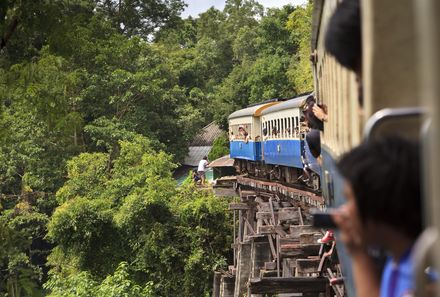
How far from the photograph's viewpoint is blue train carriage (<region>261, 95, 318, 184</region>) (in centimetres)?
1367

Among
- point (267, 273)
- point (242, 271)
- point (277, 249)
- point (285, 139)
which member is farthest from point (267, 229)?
point (242, 271)

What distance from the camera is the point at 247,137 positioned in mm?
21172

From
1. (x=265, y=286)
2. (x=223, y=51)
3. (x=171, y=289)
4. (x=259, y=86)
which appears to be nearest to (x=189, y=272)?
(x=171, y=289)

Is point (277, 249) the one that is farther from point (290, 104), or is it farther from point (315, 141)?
point (315, 141)

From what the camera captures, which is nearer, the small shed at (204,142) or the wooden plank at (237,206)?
the wooden plank at (237,206)

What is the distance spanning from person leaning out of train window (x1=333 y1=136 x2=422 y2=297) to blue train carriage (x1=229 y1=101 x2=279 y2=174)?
57.7 feet

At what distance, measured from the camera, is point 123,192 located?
2438cm

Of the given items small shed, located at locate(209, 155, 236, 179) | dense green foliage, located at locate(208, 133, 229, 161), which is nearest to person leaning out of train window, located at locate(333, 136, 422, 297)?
small shed, located at locate(209, 155, 236, 179)

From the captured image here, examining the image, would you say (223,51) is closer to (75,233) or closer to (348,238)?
(75,233)

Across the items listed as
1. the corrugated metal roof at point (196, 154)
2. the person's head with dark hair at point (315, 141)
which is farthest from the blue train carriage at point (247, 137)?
the corrugated metal roof at point (196, 154)

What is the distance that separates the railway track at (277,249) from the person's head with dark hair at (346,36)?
497 centimetres

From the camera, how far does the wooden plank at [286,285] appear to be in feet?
29.9

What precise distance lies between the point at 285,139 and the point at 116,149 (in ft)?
47.8

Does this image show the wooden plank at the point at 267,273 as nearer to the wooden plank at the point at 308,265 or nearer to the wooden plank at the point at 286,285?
the wooden plank at the point at 308,265
